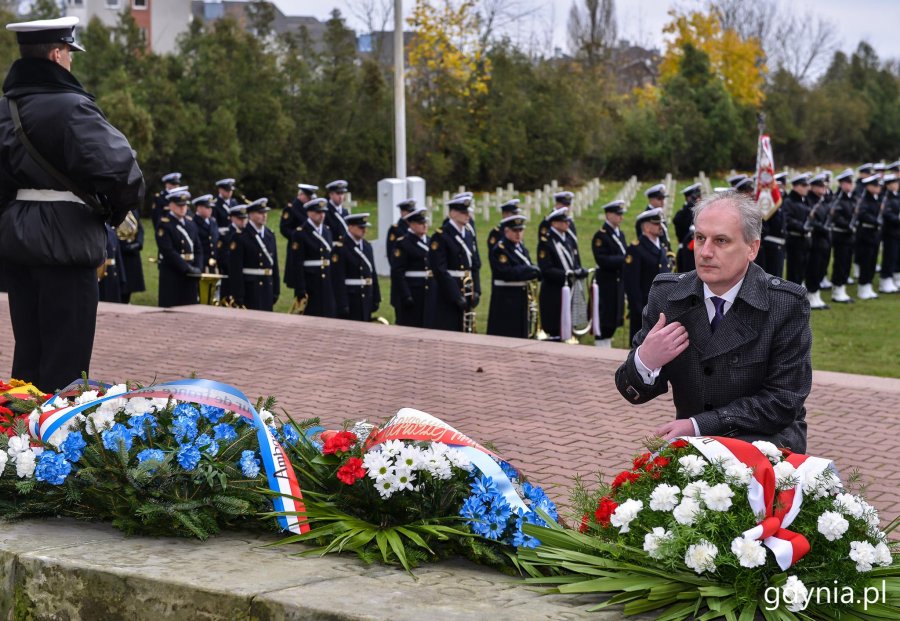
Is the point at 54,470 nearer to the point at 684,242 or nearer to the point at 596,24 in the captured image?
the point at 684,242

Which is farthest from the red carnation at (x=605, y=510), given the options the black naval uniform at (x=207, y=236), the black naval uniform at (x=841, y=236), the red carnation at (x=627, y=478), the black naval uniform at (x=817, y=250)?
the black naval uniform at (x=841, y=236)

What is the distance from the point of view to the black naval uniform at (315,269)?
1462 cm

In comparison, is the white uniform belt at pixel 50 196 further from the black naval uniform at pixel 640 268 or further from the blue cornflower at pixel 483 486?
the black naval uniform at pixel 640 268

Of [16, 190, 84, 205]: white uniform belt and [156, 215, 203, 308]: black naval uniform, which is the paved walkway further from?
[156, 215, 203, 308]: black naval uniform

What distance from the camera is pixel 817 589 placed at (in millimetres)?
3404

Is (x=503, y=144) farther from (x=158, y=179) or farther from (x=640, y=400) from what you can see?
(x=640, y=400)

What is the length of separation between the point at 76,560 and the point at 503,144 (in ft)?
139

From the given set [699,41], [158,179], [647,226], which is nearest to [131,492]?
[647,226]

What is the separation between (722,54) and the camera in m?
64.1

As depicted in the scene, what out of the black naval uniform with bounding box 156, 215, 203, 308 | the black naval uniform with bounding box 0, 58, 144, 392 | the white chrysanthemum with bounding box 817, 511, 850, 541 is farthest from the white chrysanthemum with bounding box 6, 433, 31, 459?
the black naval uniform with bounding box 156, 215, 203, 308

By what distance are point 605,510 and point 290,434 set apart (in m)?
1.30

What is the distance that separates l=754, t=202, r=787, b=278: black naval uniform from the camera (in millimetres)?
17984

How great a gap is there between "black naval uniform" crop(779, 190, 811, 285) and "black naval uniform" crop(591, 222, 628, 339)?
548cm

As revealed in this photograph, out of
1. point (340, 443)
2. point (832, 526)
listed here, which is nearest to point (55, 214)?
point (340, 443)
